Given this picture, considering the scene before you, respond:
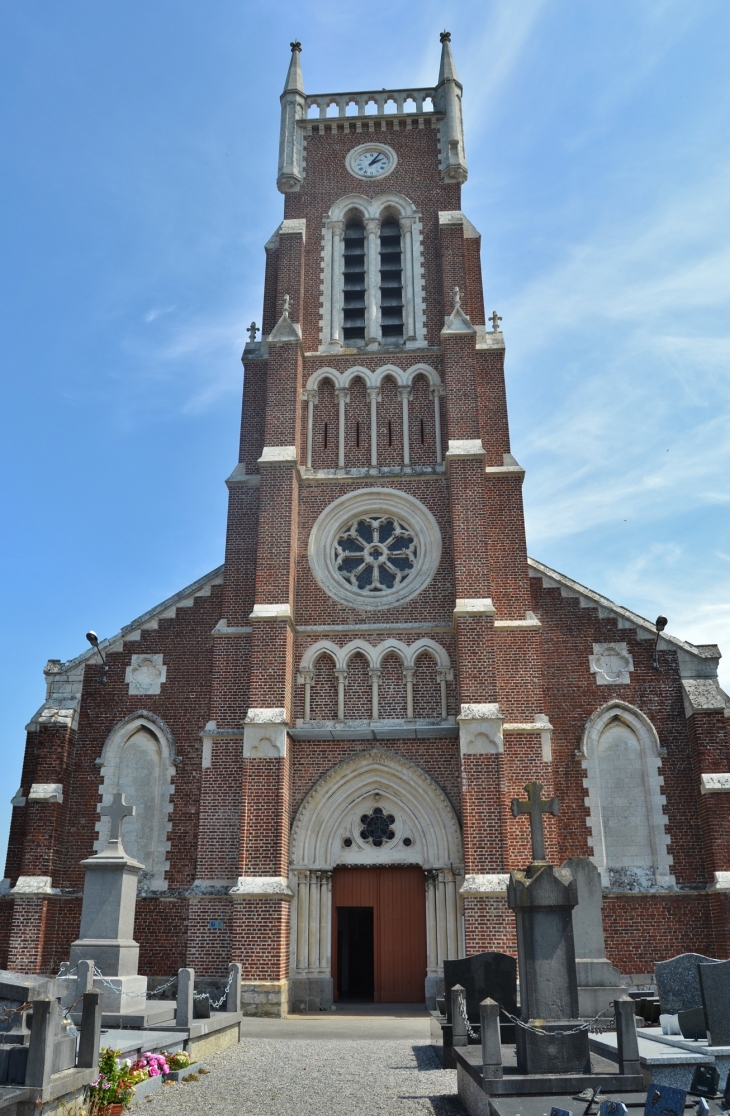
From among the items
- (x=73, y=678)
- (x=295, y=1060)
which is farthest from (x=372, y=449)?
(x=295, y=1060)

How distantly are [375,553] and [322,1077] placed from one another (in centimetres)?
1182

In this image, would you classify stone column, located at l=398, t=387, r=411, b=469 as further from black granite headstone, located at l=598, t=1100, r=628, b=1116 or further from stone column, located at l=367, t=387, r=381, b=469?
black granite headstone, located at l=598, t=1100, r=628, b=1116

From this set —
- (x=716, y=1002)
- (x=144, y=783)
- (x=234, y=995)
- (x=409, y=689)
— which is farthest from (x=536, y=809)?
(x=144, y=783)

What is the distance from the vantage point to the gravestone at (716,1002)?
966 centimetres

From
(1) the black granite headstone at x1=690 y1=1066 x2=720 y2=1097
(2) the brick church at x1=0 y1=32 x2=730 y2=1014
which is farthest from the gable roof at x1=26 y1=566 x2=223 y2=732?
(1) the black granite headstone at x1=690 y1=1066 x2=720 y2=1097

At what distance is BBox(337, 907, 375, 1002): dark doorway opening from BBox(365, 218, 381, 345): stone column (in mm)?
13112

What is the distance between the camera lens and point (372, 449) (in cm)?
2162

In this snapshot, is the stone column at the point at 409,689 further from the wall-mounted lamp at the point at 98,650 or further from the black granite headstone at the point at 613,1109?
the black granite headstone at the point at 613,1109

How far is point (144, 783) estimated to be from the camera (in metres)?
19.5

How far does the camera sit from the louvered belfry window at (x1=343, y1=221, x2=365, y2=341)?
23.4 metres

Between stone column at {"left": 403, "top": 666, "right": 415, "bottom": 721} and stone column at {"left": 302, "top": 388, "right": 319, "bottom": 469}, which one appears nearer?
stone column at {"left": 403, "top": 666, "right": 415, "bottom": 721}

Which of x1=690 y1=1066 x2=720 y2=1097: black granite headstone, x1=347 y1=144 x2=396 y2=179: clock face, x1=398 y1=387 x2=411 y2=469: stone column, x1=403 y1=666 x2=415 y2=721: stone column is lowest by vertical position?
x1=690 y1=1066 x2=720 y2=1097: black granite headstone

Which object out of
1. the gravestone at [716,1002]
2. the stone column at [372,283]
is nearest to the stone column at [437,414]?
the stone column at [372,283]

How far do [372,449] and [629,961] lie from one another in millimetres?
11803
